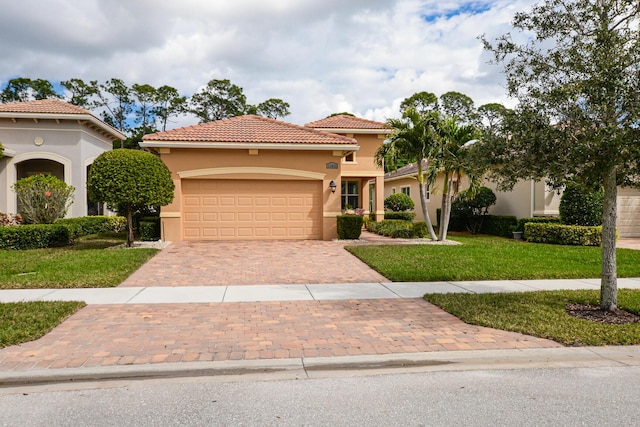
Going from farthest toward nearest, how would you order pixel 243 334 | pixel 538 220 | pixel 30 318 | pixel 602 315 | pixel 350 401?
pixel 538 220 < pixel 602 315 < pixel 30 318 < pixel 243 334 < pixel 350 401

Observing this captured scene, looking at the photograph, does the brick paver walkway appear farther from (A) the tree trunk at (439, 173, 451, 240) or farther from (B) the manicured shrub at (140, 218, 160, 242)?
(A) the tree trunk at (439, 173, 451, 240)

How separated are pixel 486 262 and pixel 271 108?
43.5 m

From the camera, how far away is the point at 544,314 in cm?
630

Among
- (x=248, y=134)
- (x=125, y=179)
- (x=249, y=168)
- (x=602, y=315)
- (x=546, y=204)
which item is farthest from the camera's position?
(x=546, y=204)

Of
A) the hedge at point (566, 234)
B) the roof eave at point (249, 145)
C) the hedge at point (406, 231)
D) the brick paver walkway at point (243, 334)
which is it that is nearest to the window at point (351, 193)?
the hedge at point (406, 231)

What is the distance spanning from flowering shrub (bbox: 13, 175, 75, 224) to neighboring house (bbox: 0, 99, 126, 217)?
15.3ft

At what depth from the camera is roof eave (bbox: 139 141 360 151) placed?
15391mm

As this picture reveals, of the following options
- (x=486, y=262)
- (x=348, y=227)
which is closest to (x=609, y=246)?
(x=486, y=262)

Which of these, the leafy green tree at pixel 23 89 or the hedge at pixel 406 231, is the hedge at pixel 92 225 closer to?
the hedge at pixel 406 231

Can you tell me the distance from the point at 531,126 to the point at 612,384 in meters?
3.42

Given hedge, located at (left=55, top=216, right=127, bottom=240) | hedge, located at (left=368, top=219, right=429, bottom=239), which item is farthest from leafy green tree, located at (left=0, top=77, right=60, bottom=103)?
hedge, located at (left=368, top=219, right=429, bottom=239)

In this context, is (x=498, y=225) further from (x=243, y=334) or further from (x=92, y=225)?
(x=92, y=225)

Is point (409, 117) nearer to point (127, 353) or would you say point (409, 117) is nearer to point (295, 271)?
point (295, 271)

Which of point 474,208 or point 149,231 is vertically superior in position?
point 474,208
